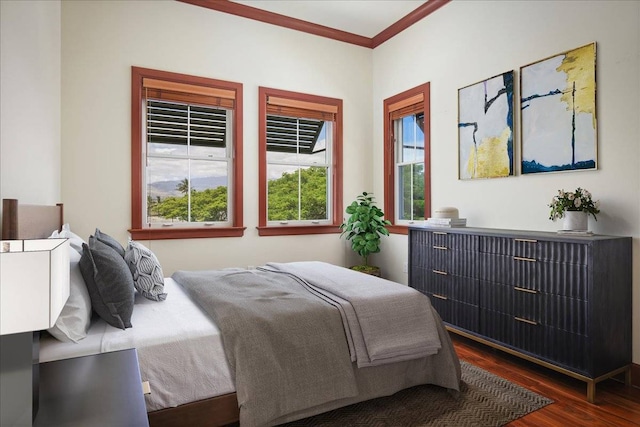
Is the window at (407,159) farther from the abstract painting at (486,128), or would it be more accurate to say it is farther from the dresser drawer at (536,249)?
the dresser drawer at (536,249)

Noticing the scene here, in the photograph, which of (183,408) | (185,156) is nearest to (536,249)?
(183,408)

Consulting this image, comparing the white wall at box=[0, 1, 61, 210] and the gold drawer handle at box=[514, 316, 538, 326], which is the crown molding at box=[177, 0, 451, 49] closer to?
the white wall at box=[0, 1, 61, 210]

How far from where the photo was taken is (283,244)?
432 cm

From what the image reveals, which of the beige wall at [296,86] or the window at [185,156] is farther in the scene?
the window at [185,156]

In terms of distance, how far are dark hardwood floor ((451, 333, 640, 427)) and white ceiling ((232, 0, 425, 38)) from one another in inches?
134

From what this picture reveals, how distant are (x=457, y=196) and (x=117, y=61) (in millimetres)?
3378

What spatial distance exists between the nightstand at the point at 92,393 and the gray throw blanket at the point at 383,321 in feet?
3.56

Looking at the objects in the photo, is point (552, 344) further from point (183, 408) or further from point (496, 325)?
point (183, 408)

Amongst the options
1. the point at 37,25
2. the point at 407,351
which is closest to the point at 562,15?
the point at 407,351

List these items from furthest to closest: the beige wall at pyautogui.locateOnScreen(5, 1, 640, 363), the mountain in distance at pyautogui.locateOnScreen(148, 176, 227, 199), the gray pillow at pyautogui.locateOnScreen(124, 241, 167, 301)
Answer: the mountain in distance at pyautogui.locateOnScreen(148, 176, 227, 199), the beige wall at pyautogui.locateOnScreen(5, 1, 640, 363), the gray pillow at pyautogui.locateOnScreen(124, 241, 167, 301)

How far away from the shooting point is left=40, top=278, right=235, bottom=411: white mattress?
1.64m

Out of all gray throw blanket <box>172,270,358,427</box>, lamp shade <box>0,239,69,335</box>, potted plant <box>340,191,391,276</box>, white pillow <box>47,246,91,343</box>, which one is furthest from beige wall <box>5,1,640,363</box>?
lamp shade <box>0,239,69,335</box>

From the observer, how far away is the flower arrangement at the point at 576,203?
254 centimetres

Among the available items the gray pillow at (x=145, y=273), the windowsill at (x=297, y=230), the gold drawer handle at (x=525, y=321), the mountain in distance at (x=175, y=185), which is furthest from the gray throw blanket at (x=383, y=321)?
the mountain in distance at (x=175, y=185)
